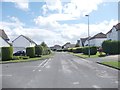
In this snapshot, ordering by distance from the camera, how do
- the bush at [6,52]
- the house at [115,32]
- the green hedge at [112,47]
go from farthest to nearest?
the house at [115,32]
the green hedge at [112,47]
the bush at [6,52]

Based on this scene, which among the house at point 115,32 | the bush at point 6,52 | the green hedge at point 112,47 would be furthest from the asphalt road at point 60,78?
the house at point 115,32

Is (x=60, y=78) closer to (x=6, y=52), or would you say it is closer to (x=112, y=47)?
(x=6, y=52)

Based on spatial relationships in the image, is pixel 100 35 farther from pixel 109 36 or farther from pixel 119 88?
pixel 119 88

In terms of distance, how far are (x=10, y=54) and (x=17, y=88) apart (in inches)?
1341

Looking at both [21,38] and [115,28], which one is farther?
[21,38]

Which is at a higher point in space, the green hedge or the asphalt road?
the green hedge

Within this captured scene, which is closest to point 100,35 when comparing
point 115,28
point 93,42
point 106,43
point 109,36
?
point 93,42

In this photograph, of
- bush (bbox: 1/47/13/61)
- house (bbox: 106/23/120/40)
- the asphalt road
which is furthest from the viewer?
house (bbox: 106/23/120/40)

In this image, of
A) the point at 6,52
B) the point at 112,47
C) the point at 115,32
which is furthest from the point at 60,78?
the point at 115,32

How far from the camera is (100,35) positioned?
131250mm

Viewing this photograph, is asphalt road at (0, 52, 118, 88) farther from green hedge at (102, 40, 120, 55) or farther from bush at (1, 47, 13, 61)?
green hedge at (102, 40, 120, 55)

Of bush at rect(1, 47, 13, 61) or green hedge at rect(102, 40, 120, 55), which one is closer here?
bush at rect(1, 47, 13, 61)

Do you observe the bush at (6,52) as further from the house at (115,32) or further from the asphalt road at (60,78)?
the house at (115,32)

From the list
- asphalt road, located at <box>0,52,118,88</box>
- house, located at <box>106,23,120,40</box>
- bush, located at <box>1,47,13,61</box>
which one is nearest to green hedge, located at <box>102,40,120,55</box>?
bush, located at <box>1,47,13,61</box>
